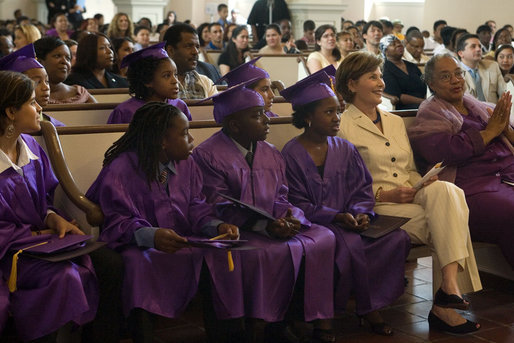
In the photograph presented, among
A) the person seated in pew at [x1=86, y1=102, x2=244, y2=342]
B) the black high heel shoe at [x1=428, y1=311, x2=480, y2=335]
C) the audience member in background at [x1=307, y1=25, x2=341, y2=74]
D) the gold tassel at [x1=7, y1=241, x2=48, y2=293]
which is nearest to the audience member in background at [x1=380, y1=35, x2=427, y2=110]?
the audience member in background at [x1=307, y1=25, x2=341, y2=74]

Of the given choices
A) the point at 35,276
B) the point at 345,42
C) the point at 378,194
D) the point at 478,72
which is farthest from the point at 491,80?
the point at 35,276

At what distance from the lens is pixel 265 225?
330 centimetres

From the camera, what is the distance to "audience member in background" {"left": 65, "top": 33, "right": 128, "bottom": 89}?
5.44 m

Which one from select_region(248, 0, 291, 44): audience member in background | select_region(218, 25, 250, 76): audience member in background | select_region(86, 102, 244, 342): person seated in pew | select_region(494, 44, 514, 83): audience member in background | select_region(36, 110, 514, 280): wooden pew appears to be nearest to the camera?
select_region(86, 102, 244, 342): person seated in pew

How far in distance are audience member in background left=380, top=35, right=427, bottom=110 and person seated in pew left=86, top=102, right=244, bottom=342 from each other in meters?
3.40

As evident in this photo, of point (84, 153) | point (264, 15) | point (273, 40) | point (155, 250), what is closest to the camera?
point (155, 250)

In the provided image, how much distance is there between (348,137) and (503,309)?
3.64ft

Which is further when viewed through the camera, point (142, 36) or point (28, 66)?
point (142, 36)

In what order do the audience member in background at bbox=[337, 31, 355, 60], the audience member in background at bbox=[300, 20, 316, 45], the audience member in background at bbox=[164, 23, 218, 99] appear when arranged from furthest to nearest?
the audience member in background at bbox=[300, 20, 316, 45] < the audience member in background at bbox=[337, 31, 355, 60] < the audience member in background at bbox=[164, 23, 218, 99]

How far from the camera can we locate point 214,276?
309 centimetres

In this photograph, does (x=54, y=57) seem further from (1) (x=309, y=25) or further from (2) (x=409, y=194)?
(1) (x=309, y=25)

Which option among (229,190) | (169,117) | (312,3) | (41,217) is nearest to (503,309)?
(229,190)

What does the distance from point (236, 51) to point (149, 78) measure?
4.65 meters

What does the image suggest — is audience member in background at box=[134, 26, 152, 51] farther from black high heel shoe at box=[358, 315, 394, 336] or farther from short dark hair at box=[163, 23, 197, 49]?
black high heel shoe at box=[358, 315, 394, 336]
